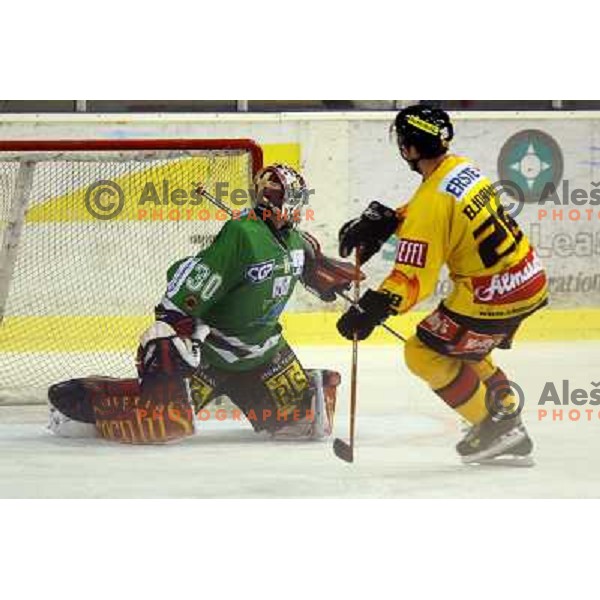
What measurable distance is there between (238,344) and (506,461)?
0.77 metres

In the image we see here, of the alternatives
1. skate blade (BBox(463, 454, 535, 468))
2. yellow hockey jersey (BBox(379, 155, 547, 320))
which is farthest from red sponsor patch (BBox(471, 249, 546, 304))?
skate blade (BBox(463, 454, 535, 468))

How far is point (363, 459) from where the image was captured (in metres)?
5.41

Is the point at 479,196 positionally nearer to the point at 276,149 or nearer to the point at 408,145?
the point at 408,145

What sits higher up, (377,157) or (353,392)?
(377,157)

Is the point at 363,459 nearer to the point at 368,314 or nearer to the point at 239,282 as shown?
the point at 368,314

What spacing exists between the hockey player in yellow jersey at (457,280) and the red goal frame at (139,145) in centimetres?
42

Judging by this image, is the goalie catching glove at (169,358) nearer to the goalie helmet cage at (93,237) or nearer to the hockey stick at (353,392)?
the goalie helmet cage at (93,237)

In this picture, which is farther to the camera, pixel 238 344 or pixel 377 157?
pixel 377 157

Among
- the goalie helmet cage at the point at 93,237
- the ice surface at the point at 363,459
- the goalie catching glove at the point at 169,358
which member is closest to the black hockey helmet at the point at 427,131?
the goalie helmet cage at the point at 93,237

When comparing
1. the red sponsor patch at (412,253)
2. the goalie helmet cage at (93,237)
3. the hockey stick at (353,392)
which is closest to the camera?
the red sponsor patch at (412,253)

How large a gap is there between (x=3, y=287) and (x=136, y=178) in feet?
1.76

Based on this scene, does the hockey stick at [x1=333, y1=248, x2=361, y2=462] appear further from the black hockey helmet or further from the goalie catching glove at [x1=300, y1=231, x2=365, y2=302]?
the black hockey helmet

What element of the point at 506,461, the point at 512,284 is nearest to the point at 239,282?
Result: the point at 512,284

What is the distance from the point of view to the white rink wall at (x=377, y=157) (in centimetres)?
541
